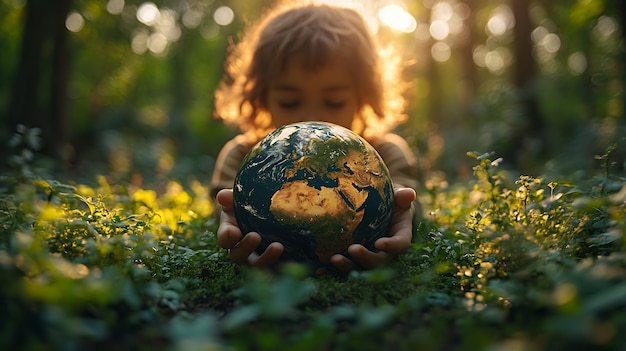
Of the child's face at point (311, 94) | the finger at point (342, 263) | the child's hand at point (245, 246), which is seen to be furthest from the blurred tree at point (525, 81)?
the child's hand at point (245, 246)

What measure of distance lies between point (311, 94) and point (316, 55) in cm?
31

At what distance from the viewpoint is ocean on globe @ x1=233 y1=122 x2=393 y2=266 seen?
2.72m

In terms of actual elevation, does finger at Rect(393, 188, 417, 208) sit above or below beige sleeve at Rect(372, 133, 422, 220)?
below

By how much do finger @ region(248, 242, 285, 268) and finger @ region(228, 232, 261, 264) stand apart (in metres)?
0.07

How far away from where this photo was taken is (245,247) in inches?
110

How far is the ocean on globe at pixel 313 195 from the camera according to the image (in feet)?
8.91

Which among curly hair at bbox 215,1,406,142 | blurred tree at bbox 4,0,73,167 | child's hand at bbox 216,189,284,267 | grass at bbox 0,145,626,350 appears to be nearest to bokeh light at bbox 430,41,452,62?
blurred tree at bbox 4,0,73,167

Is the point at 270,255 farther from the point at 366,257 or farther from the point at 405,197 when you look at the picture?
the point at 405,197

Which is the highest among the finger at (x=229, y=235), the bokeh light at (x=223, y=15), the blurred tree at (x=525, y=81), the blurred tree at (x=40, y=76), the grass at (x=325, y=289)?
the bokeh light at (x=223, y=15)

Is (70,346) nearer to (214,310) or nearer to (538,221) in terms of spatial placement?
(214,310)

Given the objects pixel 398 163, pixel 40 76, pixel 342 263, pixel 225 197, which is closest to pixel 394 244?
pixel 342 263

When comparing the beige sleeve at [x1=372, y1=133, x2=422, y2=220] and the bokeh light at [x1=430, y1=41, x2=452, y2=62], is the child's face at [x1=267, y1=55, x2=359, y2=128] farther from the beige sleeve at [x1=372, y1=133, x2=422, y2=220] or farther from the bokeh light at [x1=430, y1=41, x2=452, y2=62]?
the bokeh light at [x1=430, y1=41, x2=452, y2=62]

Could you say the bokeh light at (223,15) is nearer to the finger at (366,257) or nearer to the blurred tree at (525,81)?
the blurred tree at (525,81)

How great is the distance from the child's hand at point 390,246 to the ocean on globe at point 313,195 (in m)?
0.09
